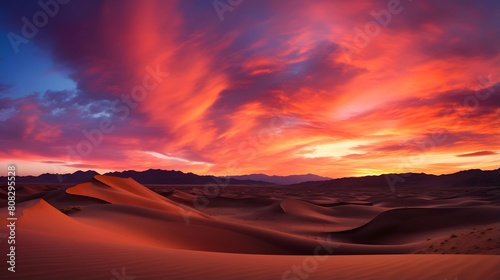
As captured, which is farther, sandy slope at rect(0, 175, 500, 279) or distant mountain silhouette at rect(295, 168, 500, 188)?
distant mountain silhouette at rect(295, 168, 500, 188)

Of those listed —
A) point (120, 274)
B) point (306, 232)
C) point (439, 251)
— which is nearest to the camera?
point (120, 274)

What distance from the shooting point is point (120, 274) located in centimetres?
500

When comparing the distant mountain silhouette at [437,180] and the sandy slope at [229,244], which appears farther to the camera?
the distant mountain silhouette at [437,180]

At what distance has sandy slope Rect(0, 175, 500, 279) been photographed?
5465 millimetres

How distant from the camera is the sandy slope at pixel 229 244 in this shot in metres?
5.46

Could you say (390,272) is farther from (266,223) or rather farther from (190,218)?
(266,223)

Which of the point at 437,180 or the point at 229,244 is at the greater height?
the point at 437,180

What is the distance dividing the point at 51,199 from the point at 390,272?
26829mm

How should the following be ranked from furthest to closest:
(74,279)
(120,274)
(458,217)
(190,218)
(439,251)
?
(458,217) < (190,218) < (439,251) < (120,274) < (74,279)

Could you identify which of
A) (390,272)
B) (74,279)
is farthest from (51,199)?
(390,272)

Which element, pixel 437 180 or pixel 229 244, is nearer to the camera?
pixel 229 244

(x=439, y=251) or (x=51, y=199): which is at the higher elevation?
(x=51, y=199)

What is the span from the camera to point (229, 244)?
508 inches

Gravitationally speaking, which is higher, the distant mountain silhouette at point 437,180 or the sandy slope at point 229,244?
the distant mountain silhouette at point 437,180
